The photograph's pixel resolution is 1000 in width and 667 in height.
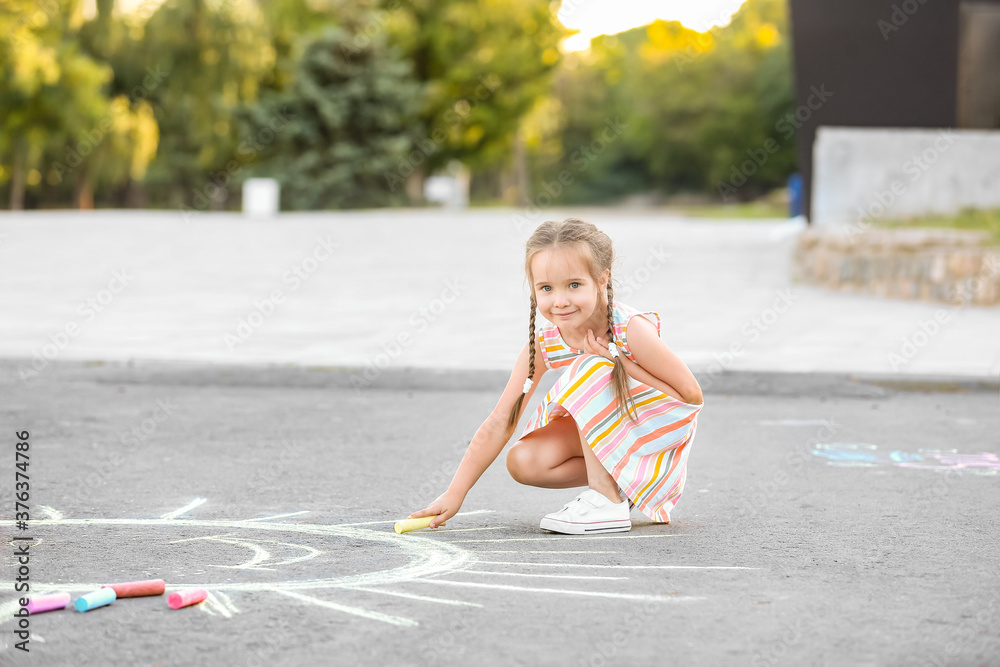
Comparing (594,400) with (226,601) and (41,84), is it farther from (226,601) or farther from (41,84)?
(41,84)

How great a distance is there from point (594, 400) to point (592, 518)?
0.42m

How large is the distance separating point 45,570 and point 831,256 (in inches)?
512

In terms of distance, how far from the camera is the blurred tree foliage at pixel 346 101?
127 feet

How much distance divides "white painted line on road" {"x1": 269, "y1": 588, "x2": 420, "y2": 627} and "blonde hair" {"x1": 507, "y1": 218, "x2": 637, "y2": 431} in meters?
1.27

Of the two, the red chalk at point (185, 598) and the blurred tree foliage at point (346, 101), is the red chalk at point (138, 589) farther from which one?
the blurred tree foliage at point (346, 101)

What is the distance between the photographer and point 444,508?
177 inches

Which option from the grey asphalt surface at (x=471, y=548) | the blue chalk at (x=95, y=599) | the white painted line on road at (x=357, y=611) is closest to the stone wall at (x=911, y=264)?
the grey asphalt surface at (x=471, y=548)

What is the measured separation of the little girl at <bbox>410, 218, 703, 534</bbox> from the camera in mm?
4332

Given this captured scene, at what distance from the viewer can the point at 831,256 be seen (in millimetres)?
15578

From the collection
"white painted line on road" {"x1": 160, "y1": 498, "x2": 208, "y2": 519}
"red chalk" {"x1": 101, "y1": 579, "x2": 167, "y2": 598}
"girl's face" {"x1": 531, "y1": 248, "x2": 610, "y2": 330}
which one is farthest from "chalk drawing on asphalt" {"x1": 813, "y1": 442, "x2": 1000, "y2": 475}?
"red chalk" {"x1": 101, "y1": 579, "x2": 167, "y2": 598}

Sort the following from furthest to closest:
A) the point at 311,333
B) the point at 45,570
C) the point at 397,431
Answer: the point at 311,333 → the point at 397,431 → the point at 45,570

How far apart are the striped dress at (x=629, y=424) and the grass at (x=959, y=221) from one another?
12.5 meters

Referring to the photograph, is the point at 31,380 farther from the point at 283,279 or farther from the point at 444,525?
the point at 283,279

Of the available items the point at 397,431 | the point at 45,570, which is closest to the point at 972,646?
the point at 45,570
